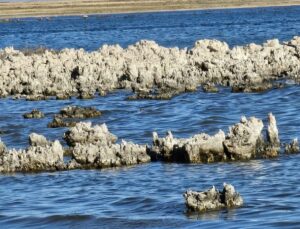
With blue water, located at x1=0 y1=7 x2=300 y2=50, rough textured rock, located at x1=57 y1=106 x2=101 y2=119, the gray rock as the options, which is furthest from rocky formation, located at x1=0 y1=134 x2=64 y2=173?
blue water, located at x1=0 y1=7 x2=300 y2=50

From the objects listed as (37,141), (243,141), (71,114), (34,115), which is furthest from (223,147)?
(34,115)

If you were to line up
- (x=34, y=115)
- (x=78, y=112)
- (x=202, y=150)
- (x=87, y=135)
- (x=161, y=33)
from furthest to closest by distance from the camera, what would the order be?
1. (x=161, y=33)
2. (x=34, y=115)
3. (x=78, y=112)
4. (x=87, y=135)
5. (x=202, y=150)

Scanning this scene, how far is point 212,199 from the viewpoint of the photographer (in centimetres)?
1423

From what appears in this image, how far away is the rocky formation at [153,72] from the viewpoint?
29.9m

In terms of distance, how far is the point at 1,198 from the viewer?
52.2 feet

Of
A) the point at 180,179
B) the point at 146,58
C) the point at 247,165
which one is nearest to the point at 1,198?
the point at 180,179

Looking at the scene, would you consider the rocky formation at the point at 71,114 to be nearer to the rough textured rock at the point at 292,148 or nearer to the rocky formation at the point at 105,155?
the rocky formation at the point at 105,155

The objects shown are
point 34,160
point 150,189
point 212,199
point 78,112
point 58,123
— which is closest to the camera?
point 212,199

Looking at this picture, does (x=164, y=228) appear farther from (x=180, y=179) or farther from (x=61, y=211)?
(x=180, y=179)

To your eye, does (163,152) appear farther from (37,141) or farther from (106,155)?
(37,141)

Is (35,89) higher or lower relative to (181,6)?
lower

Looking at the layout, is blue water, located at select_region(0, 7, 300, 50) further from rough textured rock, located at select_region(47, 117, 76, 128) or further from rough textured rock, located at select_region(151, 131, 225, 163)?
rough textured rock, located at select_region(151, 131, 225, 163)

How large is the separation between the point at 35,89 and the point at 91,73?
6.52 ft

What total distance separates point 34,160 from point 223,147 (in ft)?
11.0
